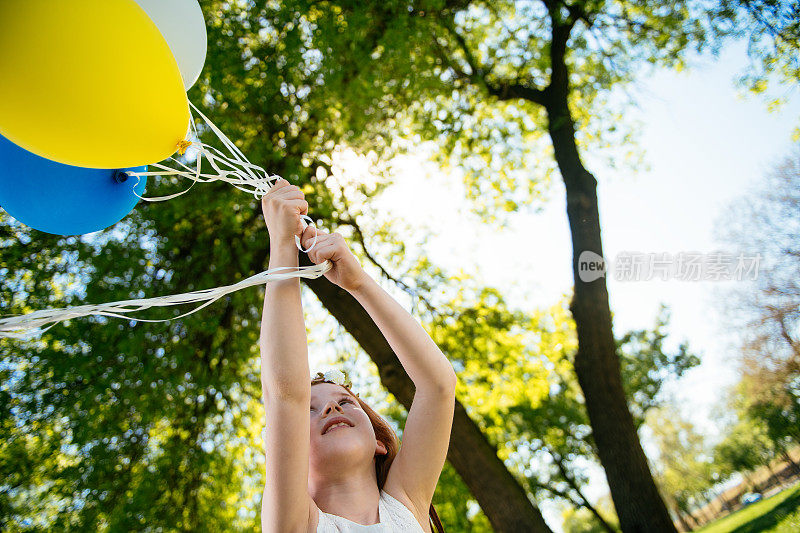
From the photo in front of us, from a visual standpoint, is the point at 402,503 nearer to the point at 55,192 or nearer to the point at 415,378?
the point at 415,378

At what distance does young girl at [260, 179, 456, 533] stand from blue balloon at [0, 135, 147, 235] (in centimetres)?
61

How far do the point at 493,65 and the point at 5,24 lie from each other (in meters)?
6.07

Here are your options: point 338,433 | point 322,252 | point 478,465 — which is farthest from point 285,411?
point 478,465

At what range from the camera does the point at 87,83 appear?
1396 mm

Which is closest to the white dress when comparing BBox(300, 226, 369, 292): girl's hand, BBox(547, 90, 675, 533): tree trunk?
BBox(300, 226, 369, 292): girl's hand

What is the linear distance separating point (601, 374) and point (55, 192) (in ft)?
13.0

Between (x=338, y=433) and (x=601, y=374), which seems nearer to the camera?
(x=338, y=433)

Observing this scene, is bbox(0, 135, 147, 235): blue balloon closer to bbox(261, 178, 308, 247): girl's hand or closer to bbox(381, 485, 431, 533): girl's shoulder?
bbox(261, 178, 308, 247): girl's hand

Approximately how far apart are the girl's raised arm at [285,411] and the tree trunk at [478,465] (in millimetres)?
2926

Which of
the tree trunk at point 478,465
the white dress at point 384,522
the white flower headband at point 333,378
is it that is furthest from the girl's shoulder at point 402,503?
the tree trunk at point 478,465

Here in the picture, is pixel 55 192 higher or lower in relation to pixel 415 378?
higher

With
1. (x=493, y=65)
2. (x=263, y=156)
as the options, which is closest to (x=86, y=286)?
(x=263, y=156)

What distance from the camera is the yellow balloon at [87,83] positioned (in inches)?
52.3

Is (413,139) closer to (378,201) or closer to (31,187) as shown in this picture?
(378,201)
